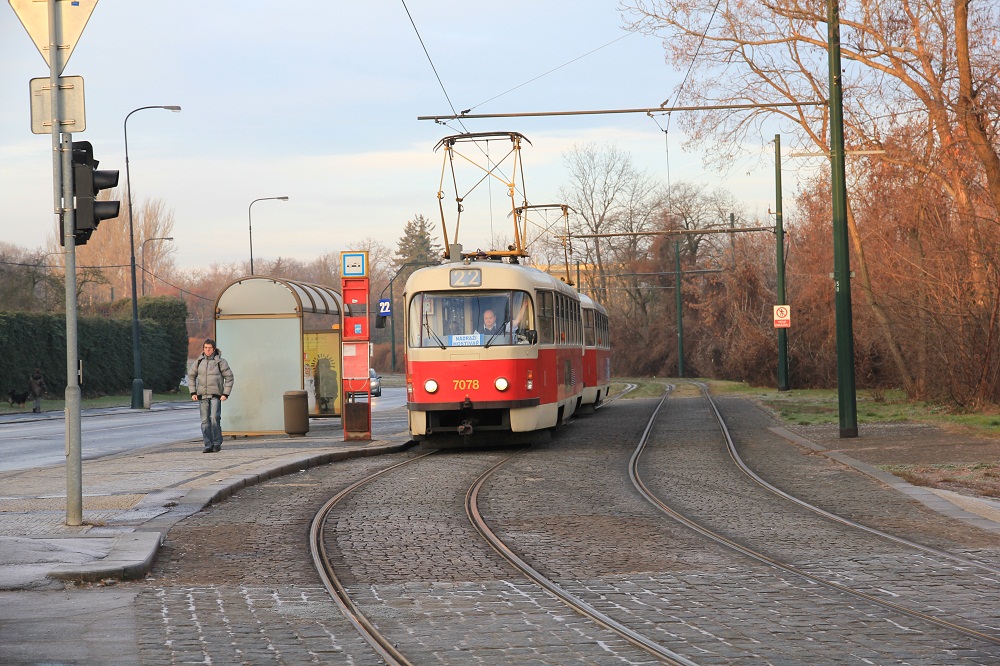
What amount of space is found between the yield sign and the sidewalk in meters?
4.05

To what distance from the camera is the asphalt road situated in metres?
20.3

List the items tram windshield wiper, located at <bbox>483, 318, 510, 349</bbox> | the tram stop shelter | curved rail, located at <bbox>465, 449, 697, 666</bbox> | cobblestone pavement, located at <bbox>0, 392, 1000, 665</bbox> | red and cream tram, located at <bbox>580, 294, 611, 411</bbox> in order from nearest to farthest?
curved rail, located at <bbox>465, 449, 697, 666</bbox> → cobblestone pavement, located at <bbox>0, 392, 1000, 665</bbox> → tram windshield wiper, located at <bbox>483, 318, 510, 349</bbox> → the tram stop shelter → red and cream tram, located at <bbox>580, 294, 611, 411</bbox>

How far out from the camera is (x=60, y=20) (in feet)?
34.1

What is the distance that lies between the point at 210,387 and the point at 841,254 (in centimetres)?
1056

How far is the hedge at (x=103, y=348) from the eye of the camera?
42.3 meters

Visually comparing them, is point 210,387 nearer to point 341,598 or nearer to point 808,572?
point 341,598

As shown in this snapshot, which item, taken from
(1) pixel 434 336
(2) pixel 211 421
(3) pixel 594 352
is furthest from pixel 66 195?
(3) pixel 594 352

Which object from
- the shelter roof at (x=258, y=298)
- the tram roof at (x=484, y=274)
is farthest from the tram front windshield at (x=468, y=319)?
the shelter roof at (x=258, y=298)

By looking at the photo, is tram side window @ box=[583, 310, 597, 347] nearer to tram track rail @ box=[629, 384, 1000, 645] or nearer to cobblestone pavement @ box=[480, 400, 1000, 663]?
tram track rail @ box=[629, 384, 1000, 645]

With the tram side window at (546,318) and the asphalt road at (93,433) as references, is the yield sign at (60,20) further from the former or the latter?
the tram side window at (546,318)

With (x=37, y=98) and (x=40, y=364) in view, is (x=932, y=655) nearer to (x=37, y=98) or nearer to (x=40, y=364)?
(x=37, y=98)

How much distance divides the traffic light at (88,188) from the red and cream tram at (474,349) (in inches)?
334

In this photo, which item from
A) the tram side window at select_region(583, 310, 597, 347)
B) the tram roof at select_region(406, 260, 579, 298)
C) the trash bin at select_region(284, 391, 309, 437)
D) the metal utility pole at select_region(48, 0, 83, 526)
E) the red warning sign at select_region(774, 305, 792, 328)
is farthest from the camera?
the red warning sign at select_region(774, 305, 792, 328)

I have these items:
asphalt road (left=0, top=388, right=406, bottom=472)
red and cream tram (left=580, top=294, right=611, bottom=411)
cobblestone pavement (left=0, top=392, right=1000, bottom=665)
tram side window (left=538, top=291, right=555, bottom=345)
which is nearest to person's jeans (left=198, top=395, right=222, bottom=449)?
asphalt road (left=0, top=388, right=406, bottom=472)
